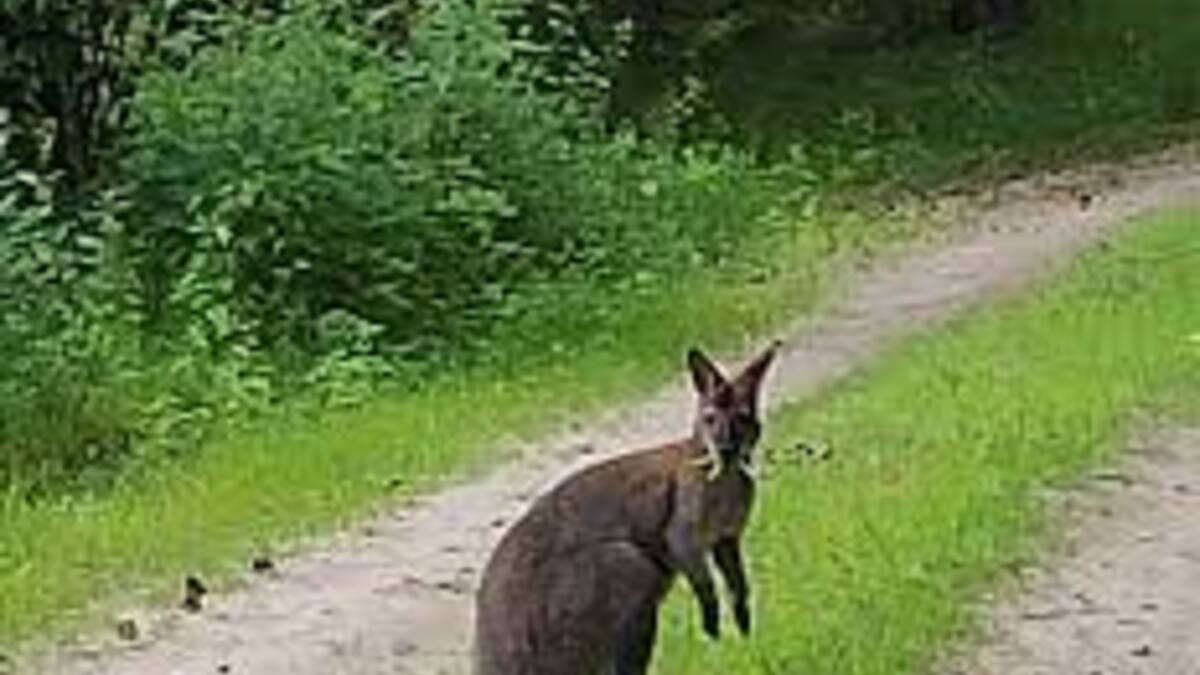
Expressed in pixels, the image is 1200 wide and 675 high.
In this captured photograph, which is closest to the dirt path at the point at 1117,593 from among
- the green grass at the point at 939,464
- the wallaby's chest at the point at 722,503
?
the green grass at the point at 939,464

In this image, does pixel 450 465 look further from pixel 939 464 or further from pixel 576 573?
pixel 576 573

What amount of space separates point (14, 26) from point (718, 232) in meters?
6.00

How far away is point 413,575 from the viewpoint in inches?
454

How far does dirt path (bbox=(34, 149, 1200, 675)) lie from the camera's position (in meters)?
10.3

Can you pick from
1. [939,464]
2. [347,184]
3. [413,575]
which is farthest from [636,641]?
[347,184]

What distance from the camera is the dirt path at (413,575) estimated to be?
10.3m

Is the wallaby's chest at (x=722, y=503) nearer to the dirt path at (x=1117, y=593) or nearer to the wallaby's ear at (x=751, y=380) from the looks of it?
the wallaby's ear at (x=751, y=380)

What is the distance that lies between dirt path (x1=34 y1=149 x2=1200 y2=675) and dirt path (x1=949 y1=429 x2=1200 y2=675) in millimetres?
1761

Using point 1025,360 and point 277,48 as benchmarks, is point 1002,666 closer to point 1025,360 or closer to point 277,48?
point 1025,360

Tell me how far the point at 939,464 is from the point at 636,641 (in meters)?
4.68

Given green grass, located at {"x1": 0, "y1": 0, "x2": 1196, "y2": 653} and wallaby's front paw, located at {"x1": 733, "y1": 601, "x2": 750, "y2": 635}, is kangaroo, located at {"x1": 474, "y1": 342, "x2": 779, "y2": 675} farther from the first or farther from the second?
green grass, located at {"x1": 0, "y1": 0, "x2": 1196, "y2": 653}

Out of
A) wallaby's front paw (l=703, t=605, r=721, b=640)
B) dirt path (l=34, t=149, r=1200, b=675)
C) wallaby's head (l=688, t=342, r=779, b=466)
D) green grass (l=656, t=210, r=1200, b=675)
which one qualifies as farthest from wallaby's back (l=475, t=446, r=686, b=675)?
dirt path (l=34, t=149, r=1200, b=675)

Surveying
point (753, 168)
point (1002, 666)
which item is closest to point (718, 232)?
point (753, 168)

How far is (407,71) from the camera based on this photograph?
Result: 60.8ft
